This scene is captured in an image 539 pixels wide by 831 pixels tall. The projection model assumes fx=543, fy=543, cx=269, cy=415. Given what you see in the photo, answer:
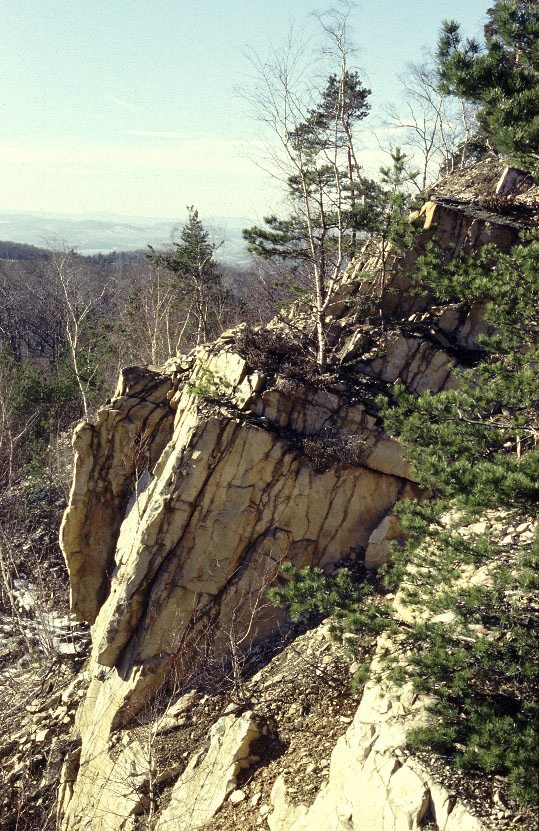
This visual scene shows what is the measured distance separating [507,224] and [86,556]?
11.6 meters

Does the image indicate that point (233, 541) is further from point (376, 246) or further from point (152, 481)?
point (376, 246)

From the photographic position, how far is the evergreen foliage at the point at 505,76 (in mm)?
5672

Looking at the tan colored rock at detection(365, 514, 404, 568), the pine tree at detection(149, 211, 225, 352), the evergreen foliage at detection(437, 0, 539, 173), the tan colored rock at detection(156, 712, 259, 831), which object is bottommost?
the tan colored rock at detection(156, 712, 259, 831)

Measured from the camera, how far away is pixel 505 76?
5891 millimetres

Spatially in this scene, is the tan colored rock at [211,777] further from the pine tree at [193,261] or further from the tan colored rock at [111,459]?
the pine tree at [193,261]

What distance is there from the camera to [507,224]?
1114 cm

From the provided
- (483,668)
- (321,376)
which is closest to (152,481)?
(321,376)

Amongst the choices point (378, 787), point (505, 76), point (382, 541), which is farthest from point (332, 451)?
point (505, 76)

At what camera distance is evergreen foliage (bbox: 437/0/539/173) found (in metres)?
5.67

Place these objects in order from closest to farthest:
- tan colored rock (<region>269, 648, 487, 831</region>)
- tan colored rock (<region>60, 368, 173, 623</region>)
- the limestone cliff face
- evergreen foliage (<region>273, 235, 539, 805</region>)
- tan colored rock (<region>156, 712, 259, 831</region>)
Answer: evergreen foliage (<region>273, 235, 539, 805</region>) → tan colored rock (<region>269, 648, 487, 831</region>) → tan colored rock (<region>156, 712, 259, 831</region>) → the limestone cliff face → tan colored rock (<region>60, 368, 173, 623</region>)

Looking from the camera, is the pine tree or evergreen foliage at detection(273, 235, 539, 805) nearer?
evergreen foliage at detection(273, 235, 539, 805)

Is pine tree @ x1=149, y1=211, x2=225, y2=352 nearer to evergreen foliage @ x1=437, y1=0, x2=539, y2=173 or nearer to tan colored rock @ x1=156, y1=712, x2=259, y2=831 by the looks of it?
tan colored rock @ x1=156, y1=712, x2=259, y2=831

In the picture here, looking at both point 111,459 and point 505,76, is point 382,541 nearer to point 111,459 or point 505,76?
point 111,459

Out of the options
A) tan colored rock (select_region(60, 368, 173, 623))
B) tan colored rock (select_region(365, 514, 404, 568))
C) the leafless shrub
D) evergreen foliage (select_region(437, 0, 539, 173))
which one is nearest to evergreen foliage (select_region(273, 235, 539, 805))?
evergreen foliage (select_region(437, 0, 539, 173))
